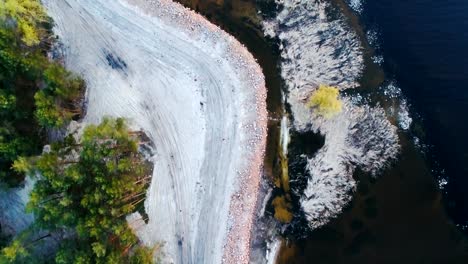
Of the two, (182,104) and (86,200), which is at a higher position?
(182,104)

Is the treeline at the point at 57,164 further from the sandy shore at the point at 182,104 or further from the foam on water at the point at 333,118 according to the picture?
the foam on water at the point at 333,118

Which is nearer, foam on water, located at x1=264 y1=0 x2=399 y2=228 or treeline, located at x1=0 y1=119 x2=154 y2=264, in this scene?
treeline, located at x1=0 y1=119 x2=154 y2=264

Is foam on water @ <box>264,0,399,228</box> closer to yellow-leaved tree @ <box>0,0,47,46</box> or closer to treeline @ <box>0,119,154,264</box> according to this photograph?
treeline @ <box>0,119,154,264</box>

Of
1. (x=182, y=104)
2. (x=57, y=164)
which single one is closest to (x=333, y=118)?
(x=182, y=104)

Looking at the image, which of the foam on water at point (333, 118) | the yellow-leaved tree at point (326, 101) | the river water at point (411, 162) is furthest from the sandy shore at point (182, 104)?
the yellow-leaved tree at point (326, 101)

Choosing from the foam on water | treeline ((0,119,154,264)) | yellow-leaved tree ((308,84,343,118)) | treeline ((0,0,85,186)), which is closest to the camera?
treeline ((0,119,154,264))

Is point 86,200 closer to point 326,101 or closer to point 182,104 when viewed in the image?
point 182,104

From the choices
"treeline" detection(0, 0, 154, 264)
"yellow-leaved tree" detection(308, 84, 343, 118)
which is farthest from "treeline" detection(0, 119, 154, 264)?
"yellow-leaved tree" detection(308, 84, 343, 118)
